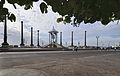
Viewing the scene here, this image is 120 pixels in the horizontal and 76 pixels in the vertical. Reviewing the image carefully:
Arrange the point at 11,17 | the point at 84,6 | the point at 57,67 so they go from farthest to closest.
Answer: the point at 57,67 < the point at 11,17 < the point at 84,6

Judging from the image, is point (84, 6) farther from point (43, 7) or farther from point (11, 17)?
point (11, 17)

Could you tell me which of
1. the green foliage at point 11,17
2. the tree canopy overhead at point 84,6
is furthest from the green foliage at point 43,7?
the green foliage at point 11,17

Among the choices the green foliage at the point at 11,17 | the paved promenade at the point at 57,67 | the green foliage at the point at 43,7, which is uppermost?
the green foliage at the point at 43,7

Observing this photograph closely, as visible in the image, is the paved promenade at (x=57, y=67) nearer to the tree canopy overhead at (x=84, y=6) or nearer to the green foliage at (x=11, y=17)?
the green foliage at (x=11, y=17)

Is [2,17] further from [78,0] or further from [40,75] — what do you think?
[40,75]

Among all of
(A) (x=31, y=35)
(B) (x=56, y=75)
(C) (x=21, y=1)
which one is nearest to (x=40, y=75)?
(B) (x=56, y=75)

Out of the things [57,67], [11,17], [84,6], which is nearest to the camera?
[84,6]

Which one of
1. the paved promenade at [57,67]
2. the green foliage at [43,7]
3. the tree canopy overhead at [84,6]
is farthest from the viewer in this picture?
the paved promenade at [57,67]

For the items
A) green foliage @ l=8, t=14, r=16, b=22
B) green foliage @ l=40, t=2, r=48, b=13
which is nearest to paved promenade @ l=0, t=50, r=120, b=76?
green foliage @ l=8, t=14, r=16, b=22

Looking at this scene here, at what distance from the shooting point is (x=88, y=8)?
5.16 ft

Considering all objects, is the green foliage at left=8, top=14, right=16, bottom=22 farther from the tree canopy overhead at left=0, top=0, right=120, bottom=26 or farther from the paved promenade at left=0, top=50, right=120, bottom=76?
the paved promenade at left=0, top=50, right=120, bottom=76

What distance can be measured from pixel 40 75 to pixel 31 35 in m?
50.6

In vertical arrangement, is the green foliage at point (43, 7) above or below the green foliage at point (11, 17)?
above

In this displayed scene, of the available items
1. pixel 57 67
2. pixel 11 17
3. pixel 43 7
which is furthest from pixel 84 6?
pixel 57 67
